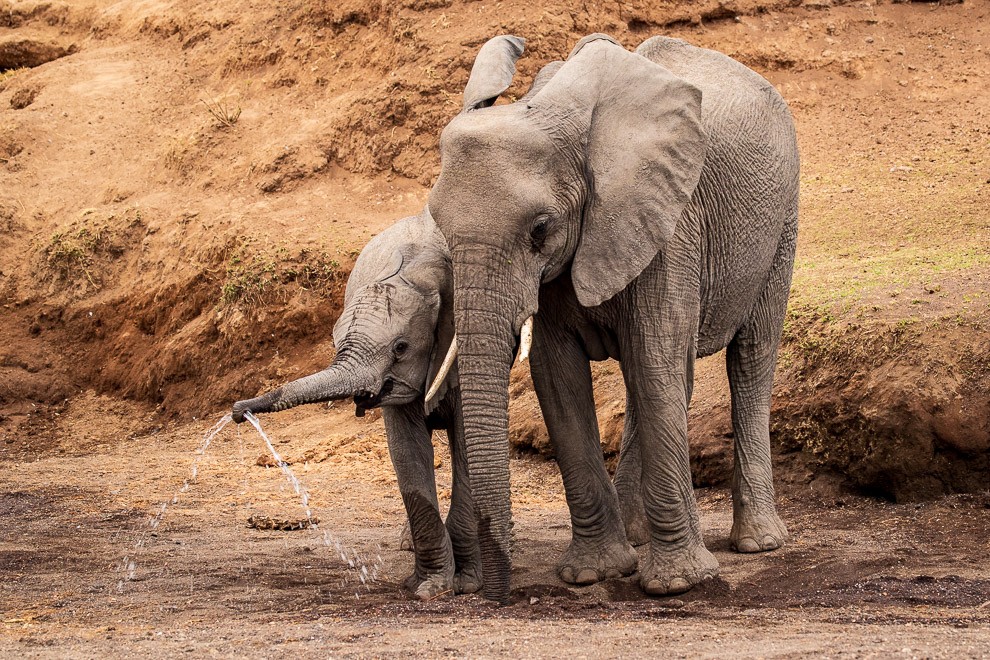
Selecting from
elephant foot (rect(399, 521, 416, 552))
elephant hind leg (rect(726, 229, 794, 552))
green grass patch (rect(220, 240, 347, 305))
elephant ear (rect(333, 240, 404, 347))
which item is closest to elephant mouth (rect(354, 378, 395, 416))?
elephant ear (rect(333, 240, 404, 347))

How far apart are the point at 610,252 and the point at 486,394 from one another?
96cm

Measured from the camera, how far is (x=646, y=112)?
7004mm

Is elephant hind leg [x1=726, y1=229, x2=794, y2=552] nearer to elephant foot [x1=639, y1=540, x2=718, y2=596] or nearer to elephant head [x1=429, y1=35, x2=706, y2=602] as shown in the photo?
elephant foot [x1=639, y1=540, x2=718, y2=596]

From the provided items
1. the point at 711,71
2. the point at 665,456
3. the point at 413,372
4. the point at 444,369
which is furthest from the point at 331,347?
the point at 665,456

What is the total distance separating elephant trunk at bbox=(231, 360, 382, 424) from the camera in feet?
22.2

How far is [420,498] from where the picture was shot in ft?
24.4

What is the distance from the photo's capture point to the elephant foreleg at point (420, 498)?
7.45 metres

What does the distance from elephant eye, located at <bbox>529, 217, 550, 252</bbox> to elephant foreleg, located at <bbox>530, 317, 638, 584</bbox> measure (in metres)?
1.00

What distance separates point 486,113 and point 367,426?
6.90 m

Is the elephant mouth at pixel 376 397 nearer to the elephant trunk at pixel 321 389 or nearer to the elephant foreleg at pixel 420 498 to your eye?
the elephant trunk at pixel 321 389

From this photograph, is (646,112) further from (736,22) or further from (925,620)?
(736,22)

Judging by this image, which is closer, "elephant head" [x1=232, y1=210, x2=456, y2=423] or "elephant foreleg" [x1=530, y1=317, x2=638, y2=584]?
"elephant head" [x1=232, y1=210, x2=456, y2=423]

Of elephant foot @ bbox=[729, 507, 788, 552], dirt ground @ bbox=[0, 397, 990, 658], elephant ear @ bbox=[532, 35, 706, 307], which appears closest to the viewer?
→ dirt ground @ bbox=[0, 397, 990, 658]

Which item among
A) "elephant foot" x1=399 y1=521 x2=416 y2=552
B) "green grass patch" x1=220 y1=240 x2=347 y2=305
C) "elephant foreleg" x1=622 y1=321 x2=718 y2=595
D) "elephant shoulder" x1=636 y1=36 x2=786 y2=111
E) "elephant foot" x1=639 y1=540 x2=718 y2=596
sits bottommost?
"green grass patch" x1=220 y1=240 x2=347 y2=305
